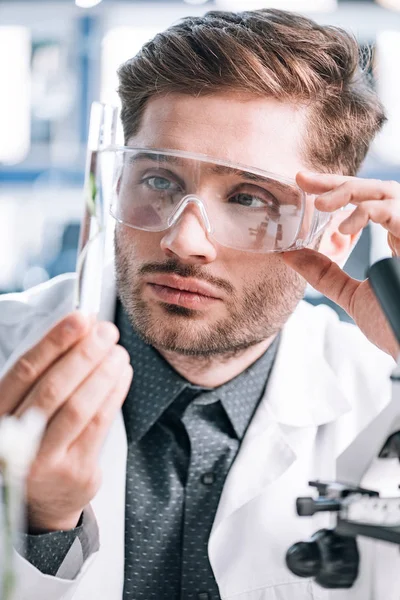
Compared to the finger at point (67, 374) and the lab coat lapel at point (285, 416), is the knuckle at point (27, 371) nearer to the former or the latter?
the finger at point (67, 374)

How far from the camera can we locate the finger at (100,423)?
106cm

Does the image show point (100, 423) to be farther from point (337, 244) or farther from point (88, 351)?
point (337, 244)

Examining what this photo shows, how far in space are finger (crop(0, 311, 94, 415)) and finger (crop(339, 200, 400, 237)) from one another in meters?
0.62

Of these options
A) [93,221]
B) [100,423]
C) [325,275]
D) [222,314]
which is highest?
[93,221]

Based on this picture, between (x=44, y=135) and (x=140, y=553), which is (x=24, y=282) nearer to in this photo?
(x=44, y=135)

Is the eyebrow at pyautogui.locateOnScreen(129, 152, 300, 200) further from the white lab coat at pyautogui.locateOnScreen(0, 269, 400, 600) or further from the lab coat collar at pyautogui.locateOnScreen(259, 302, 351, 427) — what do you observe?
the lab coat collar at pyautogui.locateOnScreen(259, 302, 351, 427)

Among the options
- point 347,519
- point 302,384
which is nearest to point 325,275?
point 302,384

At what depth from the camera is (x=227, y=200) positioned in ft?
5.17

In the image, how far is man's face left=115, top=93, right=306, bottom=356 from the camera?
1.68 m

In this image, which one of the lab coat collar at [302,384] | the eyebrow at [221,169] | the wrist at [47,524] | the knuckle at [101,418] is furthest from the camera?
the lab coat collar at [302,384]

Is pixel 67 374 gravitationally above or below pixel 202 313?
above

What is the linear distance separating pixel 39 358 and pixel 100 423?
136mm

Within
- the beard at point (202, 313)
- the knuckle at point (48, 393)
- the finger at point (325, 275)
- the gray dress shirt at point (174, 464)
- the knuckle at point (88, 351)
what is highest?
the knuckle at point (88, 351)

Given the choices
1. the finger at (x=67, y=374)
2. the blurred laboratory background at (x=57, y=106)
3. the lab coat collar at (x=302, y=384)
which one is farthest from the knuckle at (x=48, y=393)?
the blurred laboratory background at (x=57, y=106)
